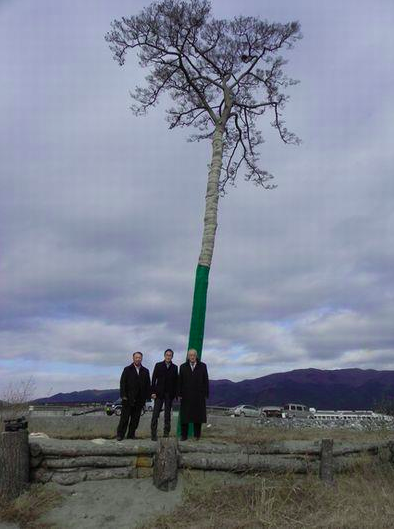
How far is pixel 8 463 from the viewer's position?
25.0 ft

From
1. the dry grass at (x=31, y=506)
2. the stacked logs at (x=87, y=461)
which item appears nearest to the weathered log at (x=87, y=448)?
the stacked logs at (x=87, y=461)

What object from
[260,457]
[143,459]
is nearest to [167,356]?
[143,459]

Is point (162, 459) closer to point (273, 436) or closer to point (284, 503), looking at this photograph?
point (284, 503)

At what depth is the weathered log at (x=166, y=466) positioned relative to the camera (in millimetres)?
7961

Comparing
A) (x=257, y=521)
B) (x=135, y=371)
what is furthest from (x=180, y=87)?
(x=257, y=521)

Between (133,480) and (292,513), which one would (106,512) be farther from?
(292,513)

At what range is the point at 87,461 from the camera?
820cm

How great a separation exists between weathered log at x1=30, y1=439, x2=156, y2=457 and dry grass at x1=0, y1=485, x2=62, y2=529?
516 mm

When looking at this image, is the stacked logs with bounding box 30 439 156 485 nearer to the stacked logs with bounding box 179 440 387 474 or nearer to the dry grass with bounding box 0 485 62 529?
the dry grass with bounding box 0 485 62 529

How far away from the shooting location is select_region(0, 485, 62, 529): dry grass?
7008mm

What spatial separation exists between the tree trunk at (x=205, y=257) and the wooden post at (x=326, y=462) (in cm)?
369

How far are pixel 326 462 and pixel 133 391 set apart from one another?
3551mm

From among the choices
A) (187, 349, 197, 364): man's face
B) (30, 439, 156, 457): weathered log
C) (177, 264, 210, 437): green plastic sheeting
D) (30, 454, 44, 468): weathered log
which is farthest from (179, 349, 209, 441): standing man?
(30, 454, 44, 468): weathered log

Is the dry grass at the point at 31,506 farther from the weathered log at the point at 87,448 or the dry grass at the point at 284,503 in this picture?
the dry grass at the point at 284,503
